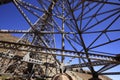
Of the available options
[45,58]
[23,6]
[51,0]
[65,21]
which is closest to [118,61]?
[65,21]

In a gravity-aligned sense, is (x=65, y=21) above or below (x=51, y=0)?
below

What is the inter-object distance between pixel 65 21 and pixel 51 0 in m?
4.20

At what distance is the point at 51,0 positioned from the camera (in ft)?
59.9

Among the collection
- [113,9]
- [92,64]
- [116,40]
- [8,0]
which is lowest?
[92,64]

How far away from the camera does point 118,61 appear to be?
1268 centimetres

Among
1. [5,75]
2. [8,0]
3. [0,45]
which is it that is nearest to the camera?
[0,45]

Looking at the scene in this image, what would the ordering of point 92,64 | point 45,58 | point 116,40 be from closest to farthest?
point 116,40 → point 92,64 → point 45,58

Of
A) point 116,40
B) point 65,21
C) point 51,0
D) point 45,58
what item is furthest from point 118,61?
point 45,58

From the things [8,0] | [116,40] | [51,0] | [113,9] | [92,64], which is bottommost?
[92,64]

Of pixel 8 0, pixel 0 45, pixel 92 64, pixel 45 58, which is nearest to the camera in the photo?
pixel 0 45

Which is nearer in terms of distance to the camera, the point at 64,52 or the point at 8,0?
the point at 64,52

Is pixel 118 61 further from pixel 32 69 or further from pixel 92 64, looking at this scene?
pixel 32 69

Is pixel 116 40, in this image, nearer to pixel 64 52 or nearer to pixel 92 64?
pixel 92 64

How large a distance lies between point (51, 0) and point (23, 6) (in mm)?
5686
